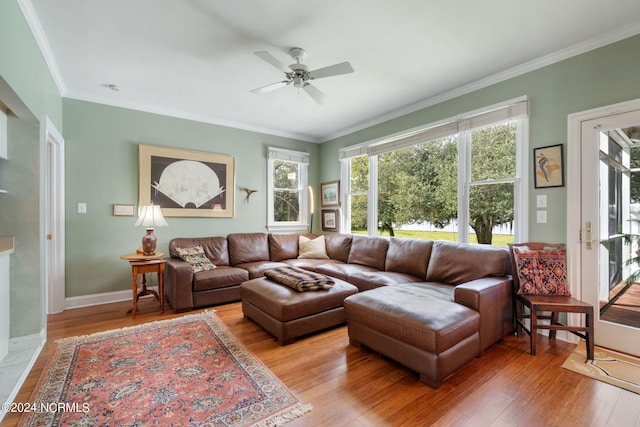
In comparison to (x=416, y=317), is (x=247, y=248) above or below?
above

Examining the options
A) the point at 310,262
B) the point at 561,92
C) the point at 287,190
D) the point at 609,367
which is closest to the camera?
the point at 609,367

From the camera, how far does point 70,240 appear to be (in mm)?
3484

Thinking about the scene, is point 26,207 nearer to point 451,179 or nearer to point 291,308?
point 291,308

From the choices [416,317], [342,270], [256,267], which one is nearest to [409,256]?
[342,270]

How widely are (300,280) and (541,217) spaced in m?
2.46

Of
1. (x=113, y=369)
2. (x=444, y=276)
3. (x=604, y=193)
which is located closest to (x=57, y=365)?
(x=113, y=369)

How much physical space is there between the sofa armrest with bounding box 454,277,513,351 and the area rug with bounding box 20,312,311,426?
4.77ft

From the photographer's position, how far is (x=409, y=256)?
11.5ft

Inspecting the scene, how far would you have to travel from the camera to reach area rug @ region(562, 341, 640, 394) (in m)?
1.92

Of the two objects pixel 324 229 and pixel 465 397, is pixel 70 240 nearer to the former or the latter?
pixel 324 229

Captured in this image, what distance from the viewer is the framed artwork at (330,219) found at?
207 inches

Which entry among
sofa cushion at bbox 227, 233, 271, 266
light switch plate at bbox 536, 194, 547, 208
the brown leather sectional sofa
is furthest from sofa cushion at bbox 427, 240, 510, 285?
sofa cushion at bbox 227, 233, 271, 266

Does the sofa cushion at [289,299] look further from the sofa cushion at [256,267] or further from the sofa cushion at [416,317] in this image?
the sofa cushion at [256,267]

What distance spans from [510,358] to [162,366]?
8.92ft
